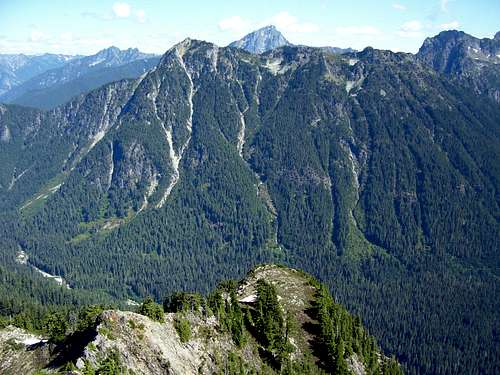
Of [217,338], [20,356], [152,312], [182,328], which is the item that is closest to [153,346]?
[152,312]

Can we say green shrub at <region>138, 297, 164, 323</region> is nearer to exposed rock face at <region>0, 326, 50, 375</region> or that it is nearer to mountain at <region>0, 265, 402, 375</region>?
mountain at <region>0, 265, 402, 375</region>

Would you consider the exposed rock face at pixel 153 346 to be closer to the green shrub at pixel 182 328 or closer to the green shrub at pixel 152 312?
the green shrub at pixel 182 328

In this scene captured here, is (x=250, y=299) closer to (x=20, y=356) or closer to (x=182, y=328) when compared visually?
(x=182, y=328)

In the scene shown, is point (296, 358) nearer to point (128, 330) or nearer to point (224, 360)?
point (224, 360)

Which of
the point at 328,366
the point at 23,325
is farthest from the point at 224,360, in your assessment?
the point at 23,325

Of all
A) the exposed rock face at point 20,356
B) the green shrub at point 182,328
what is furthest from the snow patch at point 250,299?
the exposed rock face at point 20,356

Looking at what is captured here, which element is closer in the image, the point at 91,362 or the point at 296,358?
the point at 91,362

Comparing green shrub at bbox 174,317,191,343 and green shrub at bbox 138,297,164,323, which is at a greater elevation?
green shrub at bbox 138,297,164,323

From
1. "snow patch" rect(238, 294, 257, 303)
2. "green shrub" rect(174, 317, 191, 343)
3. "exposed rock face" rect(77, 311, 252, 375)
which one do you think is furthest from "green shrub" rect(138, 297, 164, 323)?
"snow patch" rect(238, 294, 257, 303)
